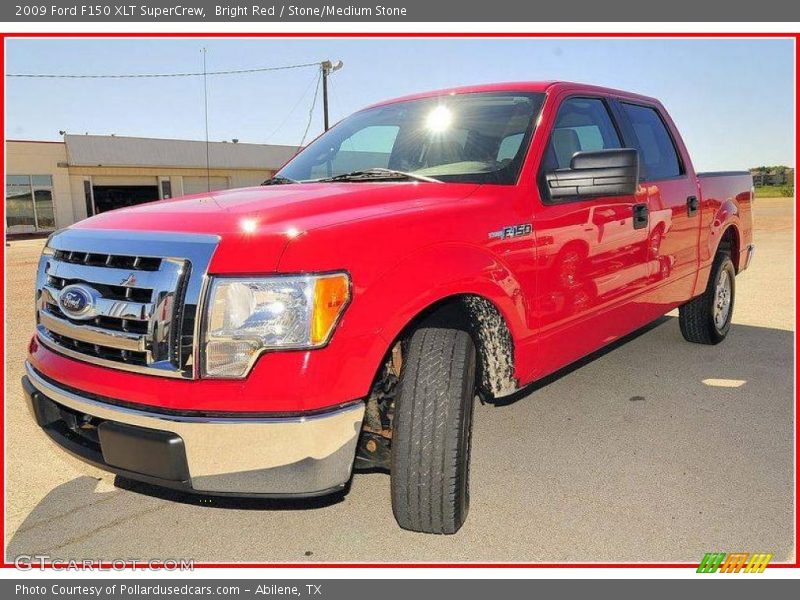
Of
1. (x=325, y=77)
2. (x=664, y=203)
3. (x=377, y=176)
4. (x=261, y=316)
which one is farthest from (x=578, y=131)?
(x=325, y=77)

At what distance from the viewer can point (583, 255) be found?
3.37 m

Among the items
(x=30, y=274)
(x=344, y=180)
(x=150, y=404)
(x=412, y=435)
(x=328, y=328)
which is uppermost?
(x=344, y=180)

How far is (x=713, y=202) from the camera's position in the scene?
516 centimetres

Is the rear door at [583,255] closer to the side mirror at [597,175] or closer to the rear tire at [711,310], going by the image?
the side mirror at [597,175]

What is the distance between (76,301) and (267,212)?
0.77 m

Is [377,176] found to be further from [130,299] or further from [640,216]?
[640,216]

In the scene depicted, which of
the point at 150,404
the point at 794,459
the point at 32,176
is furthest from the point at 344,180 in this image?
the point at 32,176

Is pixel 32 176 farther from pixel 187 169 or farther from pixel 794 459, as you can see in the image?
pixel 794 459

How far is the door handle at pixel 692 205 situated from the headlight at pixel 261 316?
3562 millimetres

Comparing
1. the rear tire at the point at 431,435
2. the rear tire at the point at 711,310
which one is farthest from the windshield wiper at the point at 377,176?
the rear tire at the point at 711,310

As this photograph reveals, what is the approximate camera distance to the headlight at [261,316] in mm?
2068

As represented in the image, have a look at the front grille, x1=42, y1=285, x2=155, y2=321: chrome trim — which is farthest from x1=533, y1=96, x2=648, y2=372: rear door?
x1=42, y1=285, x2=155, y2=321: chrome trim

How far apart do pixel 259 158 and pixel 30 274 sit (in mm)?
22242

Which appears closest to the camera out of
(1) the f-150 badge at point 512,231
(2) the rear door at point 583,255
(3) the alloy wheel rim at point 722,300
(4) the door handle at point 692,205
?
(1) the f-150 badge at point 512,231
